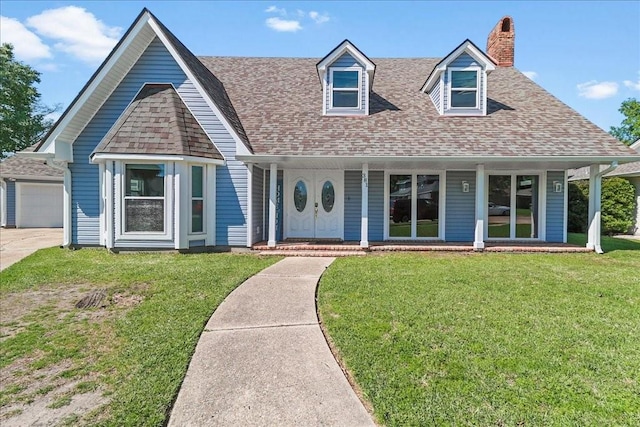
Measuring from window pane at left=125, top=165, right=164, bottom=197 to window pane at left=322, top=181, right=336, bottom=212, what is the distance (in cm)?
509

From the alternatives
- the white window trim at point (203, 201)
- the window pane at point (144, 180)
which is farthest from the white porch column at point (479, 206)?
the window pane at point (144, 180)

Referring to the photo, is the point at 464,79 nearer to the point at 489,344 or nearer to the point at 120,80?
the point at 489,344

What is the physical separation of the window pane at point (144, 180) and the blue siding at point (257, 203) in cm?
252

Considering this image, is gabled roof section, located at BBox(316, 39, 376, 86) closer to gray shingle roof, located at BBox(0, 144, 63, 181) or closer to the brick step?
the brick step

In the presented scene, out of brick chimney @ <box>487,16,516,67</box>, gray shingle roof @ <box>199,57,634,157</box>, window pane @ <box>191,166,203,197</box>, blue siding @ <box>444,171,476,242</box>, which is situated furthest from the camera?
brick chimney @ <box>487,16,516,67</box>

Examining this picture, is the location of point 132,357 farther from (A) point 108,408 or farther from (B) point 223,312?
(B) point 223,312

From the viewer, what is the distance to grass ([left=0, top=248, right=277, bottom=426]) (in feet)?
10.0

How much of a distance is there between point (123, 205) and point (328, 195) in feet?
20.2

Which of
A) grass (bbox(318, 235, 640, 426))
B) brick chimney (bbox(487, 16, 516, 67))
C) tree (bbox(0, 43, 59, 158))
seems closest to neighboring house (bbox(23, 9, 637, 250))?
brick chimney (bbox(487, 16, 516, 67))

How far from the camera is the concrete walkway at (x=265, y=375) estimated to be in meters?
2.68

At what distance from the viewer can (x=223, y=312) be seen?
4.97 metres

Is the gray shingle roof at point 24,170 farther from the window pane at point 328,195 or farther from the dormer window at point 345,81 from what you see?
the dormer window at point 345,81

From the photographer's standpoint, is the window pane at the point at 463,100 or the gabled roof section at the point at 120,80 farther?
the window pane at the point at 463,100

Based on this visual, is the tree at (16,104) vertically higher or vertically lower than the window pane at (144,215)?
higher
